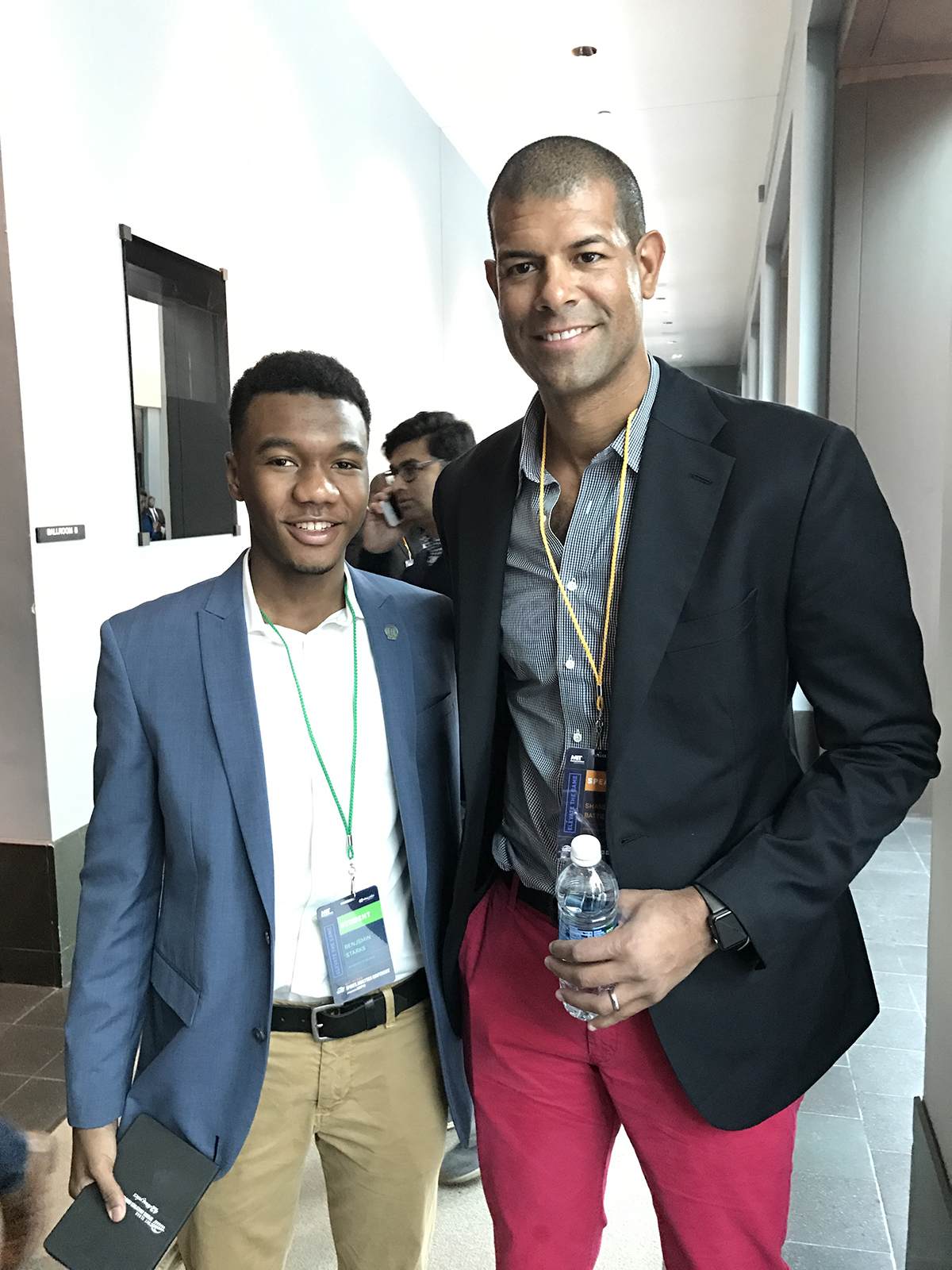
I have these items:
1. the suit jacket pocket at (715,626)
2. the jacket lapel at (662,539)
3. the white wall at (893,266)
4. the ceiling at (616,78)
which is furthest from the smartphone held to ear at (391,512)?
the ceiling at (616,78)

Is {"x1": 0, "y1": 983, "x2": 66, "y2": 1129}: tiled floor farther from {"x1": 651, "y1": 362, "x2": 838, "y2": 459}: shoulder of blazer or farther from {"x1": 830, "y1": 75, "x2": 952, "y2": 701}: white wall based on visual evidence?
{"x1": 830, "y1": 75, "x2": 952, "y2": 701}: white wall

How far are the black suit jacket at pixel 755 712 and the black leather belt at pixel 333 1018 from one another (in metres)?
0.38

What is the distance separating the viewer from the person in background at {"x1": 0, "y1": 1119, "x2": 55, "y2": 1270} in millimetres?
2342

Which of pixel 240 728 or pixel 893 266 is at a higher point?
pixel 893 266

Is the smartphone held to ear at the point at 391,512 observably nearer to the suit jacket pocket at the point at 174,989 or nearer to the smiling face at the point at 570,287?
the smiling face at the point at 570,287

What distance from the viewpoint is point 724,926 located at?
1.30m

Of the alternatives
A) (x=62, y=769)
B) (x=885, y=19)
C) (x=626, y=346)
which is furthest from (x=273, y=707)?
(x=885, y=19)

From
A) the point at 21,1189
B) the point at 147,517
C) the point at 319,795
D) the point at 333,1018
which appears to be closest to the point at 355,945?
the point at 333,1018

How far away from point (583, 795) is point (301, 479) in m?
0.63

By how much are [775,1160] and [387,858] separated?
2.38ft

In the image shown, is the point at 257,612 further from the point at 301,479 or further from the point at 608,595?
the point at 608,595

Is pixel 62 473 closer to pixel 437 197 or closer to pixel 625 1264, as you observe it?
pixel 625 1264

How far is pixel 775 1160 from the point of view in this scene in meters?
1.50

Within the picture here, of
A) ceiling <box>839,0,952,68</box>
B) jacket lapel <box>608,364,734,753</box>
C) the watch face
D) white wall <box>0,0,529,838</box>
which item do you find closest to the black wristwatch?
the watch face
